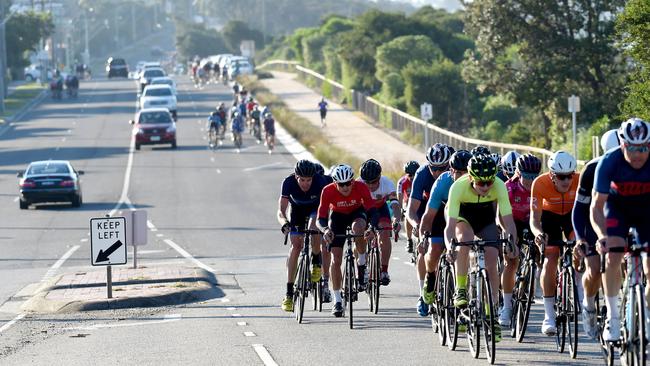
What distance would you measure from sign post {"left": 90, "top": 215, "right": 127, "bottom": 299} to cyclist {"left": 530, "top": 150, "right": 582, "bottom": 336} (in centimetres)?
810

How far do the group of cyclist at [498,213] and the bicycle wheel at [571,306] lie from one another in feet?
0.50

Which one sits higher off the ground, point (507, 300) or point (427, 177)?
point (427, 177)

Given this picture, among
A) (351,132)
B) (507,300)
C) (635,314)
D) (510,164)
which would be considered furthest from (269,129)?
(635,314)

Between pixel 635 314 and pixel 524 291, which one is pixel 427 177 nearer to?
pixel 524 291

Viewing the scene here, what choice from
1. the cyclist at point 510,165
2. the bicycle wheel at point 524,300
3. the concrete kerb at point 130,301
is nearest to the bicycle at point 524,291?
the bicycle wheel at point 524,300

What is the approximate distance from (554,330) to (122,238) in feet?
28.4

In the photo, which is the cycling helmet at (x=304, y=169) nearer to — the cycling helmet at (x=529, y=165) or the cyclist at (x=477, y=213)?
the cycling helmet at (x=529, y=165)

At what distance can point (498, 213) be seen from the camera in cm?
1330

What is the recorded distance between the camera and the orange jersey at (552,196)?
1337 cm

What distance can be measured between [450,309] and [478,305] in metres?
1.03

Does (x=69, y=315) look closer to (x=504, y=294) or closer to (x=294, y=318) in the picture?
(x=294, y=318)

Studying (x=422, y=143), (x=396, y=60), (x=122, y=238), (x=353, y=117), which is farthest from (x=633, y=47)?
(x=396, y=60)

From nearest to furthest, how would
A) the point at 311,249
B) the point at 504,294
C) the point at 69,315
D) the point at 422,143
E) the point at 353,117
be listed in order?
the point at 504,294, the point at 311,249, the point at 69,315, the point at 422,143, the point at 353,117

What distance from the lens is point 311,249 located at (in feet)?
54.4
